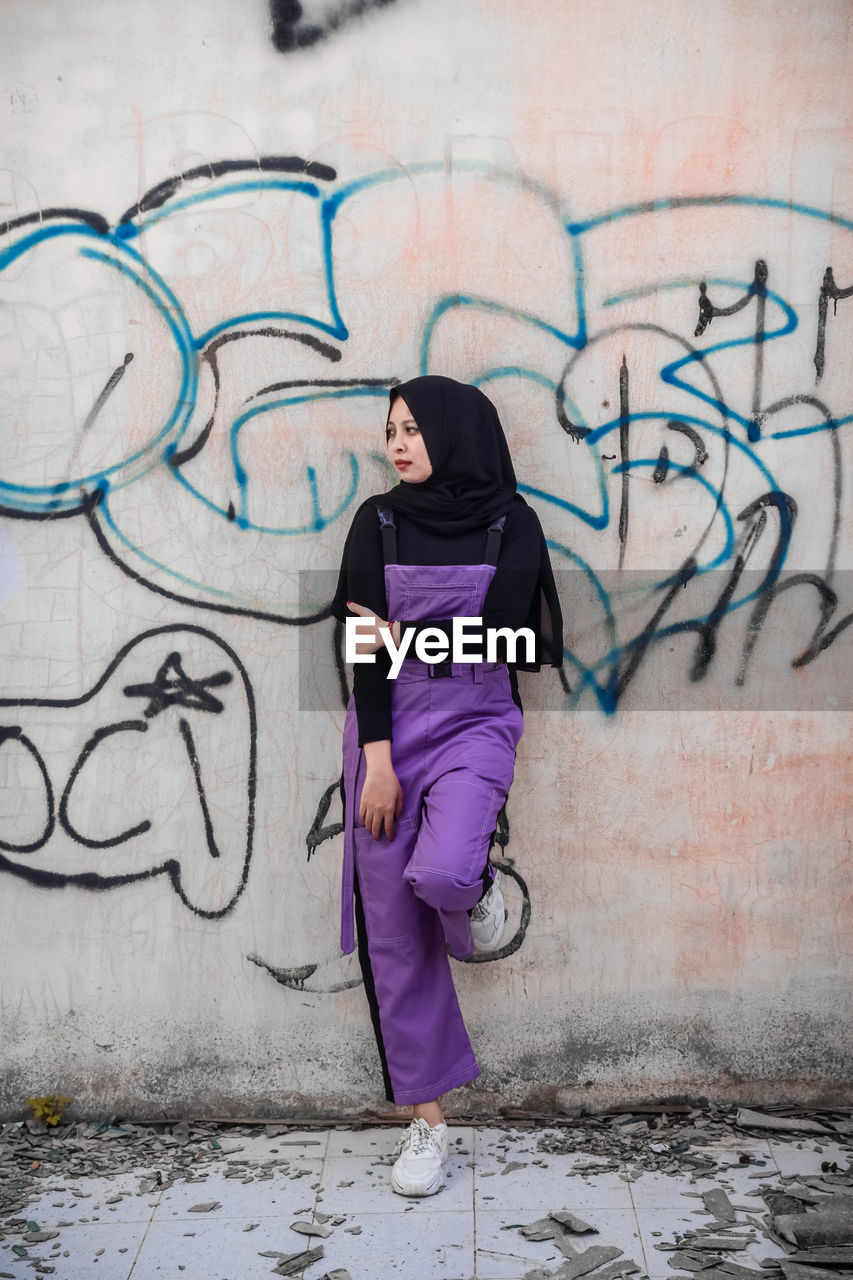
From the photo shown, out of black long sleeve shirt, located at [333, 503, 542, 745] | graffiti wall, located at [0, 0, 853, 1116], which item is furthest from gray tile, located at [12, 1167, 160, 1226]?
black long sleeve shirt, located at [333, 503, 542, 745]

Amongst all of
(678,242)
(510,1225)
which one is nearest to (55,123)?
(678,242)

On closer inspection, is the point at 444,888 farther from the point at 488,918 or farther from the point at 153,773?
the point at 153,773

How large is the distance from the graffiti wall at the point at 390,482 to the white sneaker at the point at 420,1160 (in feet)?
1.08

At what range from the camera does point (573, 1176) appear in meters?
2.91

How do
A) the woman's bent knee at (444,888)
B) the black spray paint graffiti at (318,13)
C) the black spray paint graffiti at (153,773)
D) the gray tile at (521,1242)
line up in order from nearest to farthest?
the gray tile at (521,1242) < the woman's bent knee at (444,888) < the black spray paint graffiti at (318,13) < the black spray paint graffiti at (153,773)

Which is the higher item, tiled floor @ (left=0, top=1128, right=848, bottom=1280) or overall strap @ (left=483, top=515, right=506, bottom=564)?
overall strap @ (left=483, top=515, right=506, bottom=564)

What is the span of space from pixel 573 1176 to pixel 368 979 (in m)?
0.71

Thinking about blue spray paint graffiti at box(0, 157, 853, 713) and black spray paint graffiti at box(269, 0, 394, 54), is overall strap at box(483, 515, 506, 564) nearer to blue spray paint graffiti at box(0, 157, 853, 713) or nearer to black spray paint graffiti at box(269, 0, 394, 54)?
blue spray paint graffiti at box(0, 157, 853, 713)

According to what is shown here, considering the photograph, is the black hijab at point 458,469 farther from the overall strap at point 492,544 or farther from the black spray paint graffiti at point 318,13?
the black spray paint graffiti at point 318,13

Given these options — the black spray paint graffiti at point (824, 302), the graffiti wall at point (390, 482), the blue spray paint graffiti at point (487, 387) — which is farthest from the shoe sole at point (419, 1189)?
the black spray paint graffiti at point (824, 302)

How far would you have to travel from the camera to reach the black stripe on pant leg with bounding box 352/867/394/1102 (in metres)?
3.01

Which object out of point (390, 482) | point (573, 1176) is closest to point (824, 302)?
point (390, 482)

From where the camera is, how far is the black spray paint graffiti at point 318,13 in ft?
10.2

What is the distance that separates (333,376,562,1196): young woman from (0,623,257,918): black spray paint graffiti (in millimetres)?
464
